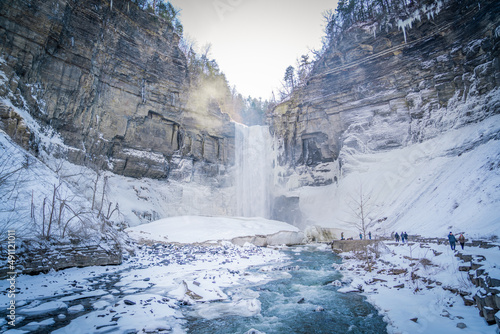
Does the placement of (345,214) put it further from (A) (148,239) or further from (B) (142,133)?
(B) (142,133)

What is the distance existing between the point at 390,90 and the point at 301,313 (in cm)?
3239

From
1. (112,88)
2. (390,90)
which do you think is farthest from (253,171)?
(112,88)

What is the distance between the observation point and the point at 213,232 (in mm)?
19203

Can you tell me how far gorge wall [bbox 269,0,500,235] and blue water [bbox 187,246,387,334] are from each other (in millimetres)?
11442

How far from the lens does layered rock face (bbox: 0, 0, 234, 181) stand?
806 inches

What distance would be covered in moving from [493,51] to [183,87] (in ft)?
113

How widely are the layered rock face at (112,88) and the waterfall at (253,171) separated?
2708mm

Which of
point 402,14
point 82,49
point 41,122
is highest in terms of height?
point 402,14

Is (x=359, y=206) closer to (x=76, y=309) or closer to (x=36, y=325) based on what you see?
(x=76, y=309)

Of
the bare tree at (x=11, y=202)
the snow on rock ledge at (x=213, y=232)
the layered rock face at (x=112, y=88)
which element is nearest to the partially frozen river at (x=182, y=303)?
the bare tree at (x=11, y=202)

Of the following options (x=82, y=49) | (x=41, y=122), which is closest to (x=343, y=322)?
(x=41, y=122)

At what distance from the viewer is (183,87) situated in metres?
34.4

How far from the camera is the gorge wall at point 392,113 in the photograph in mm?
22531

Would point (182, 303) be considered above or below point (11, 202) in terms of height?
below
